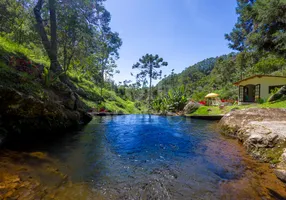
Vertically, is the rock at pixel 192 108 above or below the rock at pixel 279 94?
below

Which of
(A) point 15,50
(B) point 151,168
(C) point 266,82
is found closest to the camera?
(B) point 151,168

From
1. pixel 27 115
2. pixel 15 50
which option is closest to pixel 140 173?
pixel 27 115

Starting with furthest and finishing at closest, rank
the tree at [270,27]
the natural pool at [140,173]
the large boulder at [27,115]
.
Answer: the tree at [270,27] < the large boulder at [27,115] < the natural pool at [140,173]

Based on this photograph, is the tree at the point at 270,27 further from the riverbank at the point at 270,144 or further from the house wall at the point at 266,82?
the riverbank at the point at 270,144

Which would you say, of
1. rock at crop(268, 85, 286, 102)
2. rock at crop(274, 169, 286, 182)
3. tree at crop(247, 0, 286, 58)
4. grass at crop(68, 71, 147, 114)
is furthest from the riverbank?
grass at crop(68, 71, 147, 114)

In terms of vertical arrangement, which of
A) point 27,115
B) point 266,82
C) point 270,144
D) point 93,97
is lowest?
point 270,144

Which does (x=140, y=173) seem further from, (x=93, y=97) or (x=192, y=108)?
(x=93, y=97)

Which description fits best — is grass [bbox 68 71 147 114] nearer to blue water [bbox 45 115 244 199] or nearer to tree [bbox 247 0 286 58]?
blue water [bbox 45 115 244 199]

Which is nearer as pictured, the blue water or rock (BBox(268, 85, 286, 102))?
the blue water

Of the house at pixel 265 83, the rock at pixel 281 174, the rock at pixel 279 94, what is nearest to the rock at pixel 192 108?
the house at pixel 265 83

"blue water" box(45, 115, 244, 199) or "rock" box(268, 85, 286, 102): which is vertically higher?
"rock" box(268, 85, 286, 102)

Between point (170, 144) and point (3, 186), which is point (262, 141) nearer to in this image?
point (170, 144)

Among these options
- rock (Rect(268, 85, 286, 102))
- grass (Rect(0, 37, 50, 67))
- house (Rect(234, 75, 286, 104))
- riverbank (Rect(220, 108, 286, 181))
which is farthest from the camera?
house (Rect(234, 75, 286, 104))

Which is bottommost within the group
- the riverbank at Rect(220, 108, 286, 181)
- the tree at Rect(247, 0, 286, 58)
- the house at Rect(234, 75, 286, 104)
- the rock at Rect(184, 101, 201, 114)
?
the riverbank at Rect(220, 108, 286, 181)
